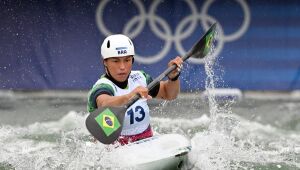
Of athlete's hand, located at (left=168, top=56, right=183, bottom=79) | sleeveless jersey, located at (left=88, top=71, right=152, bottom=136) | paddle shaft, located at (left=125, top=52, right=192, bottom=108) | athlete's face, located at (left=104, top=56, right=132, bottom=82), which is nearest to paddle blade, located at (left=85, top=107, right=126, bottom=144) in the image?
paddle shaft, located at (left=125, top=52, right=192, bottom=108)

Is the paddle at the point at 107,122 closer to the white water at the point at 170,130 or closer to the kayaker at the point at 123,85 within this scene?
the kayaker at the point at 123,85

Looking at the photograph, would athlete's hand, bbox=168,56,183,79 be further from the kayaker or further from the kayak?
the kayak

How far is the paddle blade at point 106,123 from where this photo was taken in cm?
585

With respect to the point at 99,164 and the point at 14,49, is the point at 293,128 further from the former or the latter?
the point at 14,49

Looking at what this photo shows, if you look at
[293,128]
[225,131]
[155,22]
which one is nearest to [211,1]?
[155,22]

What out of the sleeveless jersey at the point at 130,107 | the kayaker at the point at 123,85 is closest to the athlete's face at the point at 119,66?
the kayaker at the point at 123,85

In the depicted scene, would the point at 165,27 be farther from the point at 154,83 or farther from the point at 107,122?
the point at 107,122

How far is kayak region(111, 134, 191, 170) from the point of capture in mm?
5817

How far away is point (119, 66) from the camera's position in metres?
6.07

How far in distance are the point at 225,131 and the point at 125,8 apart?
4.21 meters

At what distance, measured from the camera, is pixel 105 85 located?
6.11 metres

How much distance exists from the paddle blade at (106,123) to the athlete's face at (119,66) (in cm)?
37

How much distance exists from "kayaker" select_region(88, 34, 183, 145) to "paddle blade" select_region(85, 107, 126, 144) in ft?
0.30

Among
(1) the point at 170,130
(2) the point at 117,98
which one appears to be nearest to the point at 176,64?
(2) the point at 117,98
